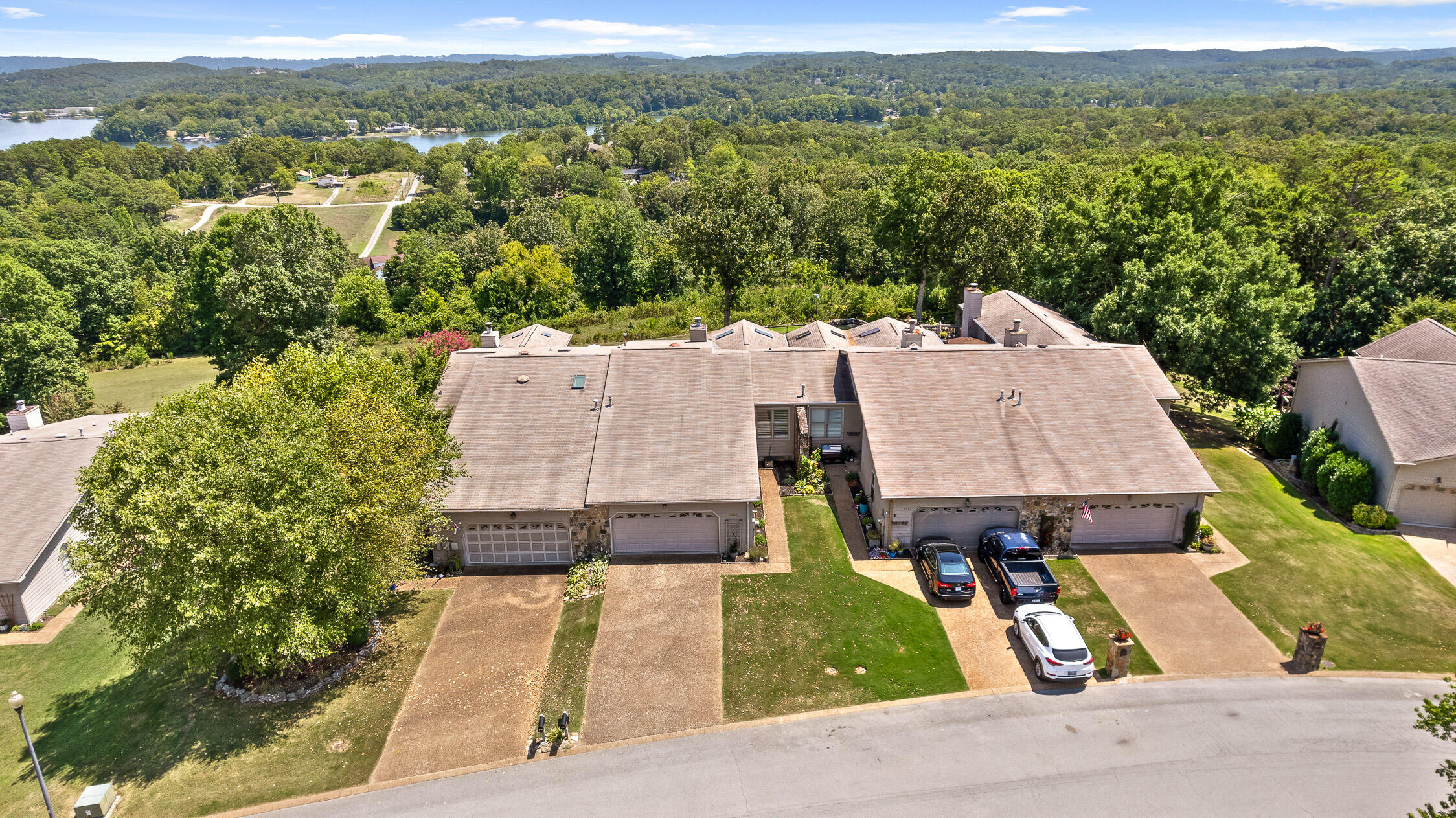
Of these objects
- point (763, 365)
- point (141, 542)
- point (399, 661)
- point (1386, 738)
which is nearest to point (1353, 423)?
point (1386, 738)

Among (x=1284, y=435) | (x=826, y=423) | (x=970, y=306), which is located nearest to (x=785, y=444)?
(x=826, y=423)

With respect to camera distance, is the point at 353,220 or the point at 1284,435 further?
the point at 353,220

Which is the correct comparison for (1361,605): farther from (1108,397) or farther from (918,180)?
(918,180)

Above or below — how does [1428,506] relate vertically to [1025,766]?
above

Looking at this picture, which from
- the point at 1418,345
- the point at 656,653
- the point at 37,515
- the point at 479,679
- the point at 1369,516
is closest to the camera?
the point at 479,679

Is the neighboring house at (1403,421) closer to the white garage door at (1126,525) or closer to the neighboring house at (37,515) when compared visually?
the white garage door at (1126,525)

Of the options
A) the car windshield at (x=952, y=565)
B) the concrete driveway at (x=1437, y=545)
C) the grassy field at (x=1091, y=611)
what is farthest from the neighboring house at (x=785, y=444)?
the concrete driveway at (x=1437, y=545)

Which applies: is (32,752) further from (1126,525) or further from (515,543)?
(1126,525)
